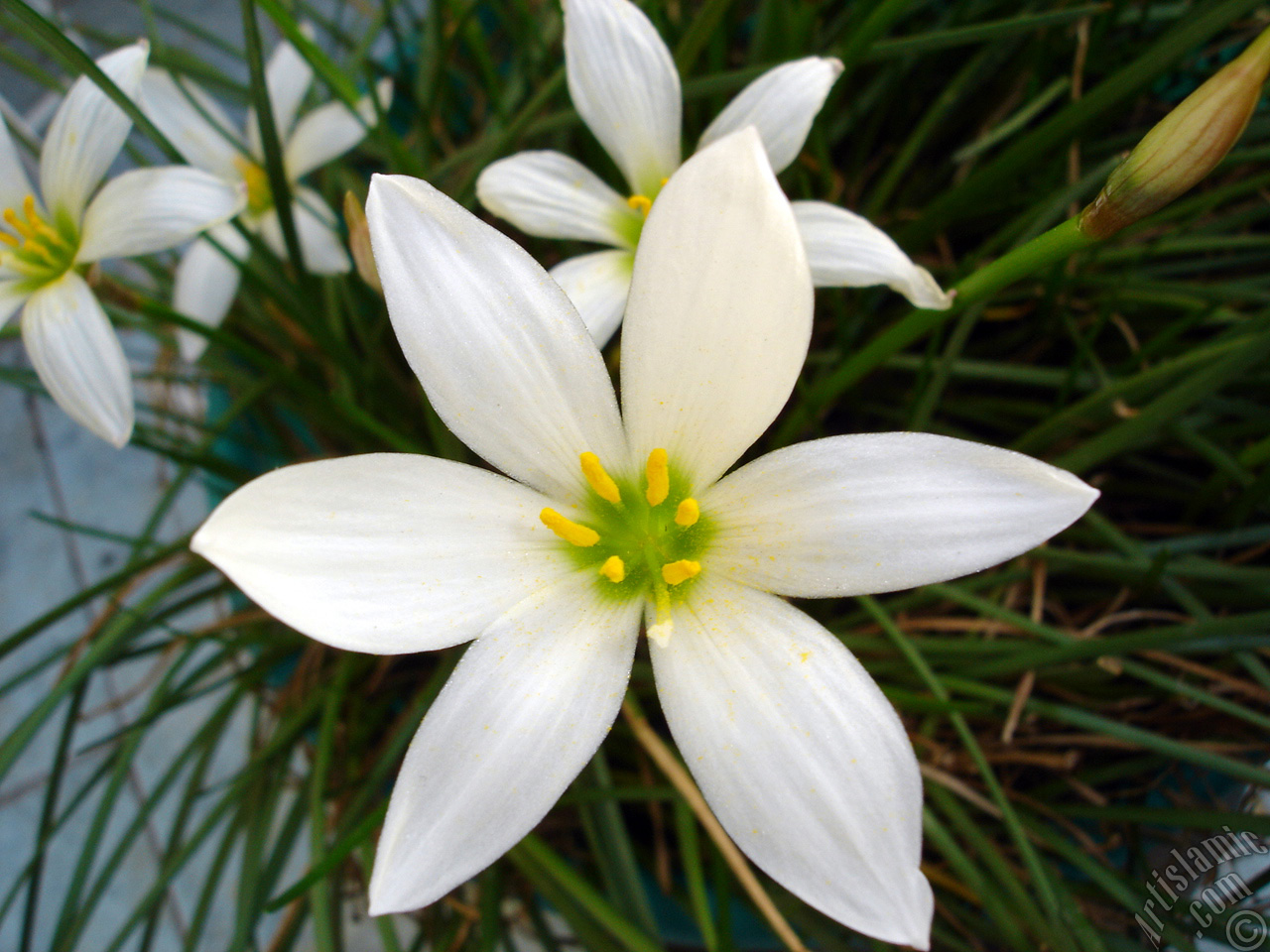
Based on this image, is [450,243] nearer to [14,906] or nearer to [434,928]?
[434,928]

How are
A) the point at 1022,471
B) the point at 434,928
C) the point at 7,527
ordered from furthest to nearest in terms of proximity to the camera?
the point at 7,527 < the point at 434,928 < the point at 1022,471

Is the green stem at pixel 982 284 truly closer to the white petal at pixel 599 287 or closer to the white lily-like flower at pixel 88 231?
the white petal at pixel 599 287

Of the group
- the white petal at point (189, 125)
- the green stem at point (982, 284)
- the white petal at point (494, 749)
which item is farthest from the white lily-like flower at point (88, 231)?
the green stem at point (982, 284)

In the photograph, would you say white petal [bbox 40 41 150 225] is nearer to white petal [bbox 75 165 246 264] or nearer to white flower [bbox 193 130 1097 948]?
white petal [bbox 75 165 246 264]

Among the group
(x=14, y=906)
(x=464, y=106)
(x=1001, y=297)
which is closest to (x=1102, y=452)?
(x=1001, y=297)

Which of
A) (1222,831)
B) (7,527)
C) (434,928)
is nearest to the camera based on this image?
(1222,831)

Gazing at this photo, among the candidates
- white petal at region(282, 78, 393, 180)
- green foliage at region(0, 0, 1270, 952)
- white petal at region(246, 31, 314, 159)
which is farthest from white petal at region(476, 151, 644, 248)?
white petal at region(246, 31, 314, 159)

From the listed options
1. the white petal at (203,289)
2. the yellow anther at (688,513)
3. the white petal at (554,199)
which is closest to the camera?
the yellow anther at (688,513)
